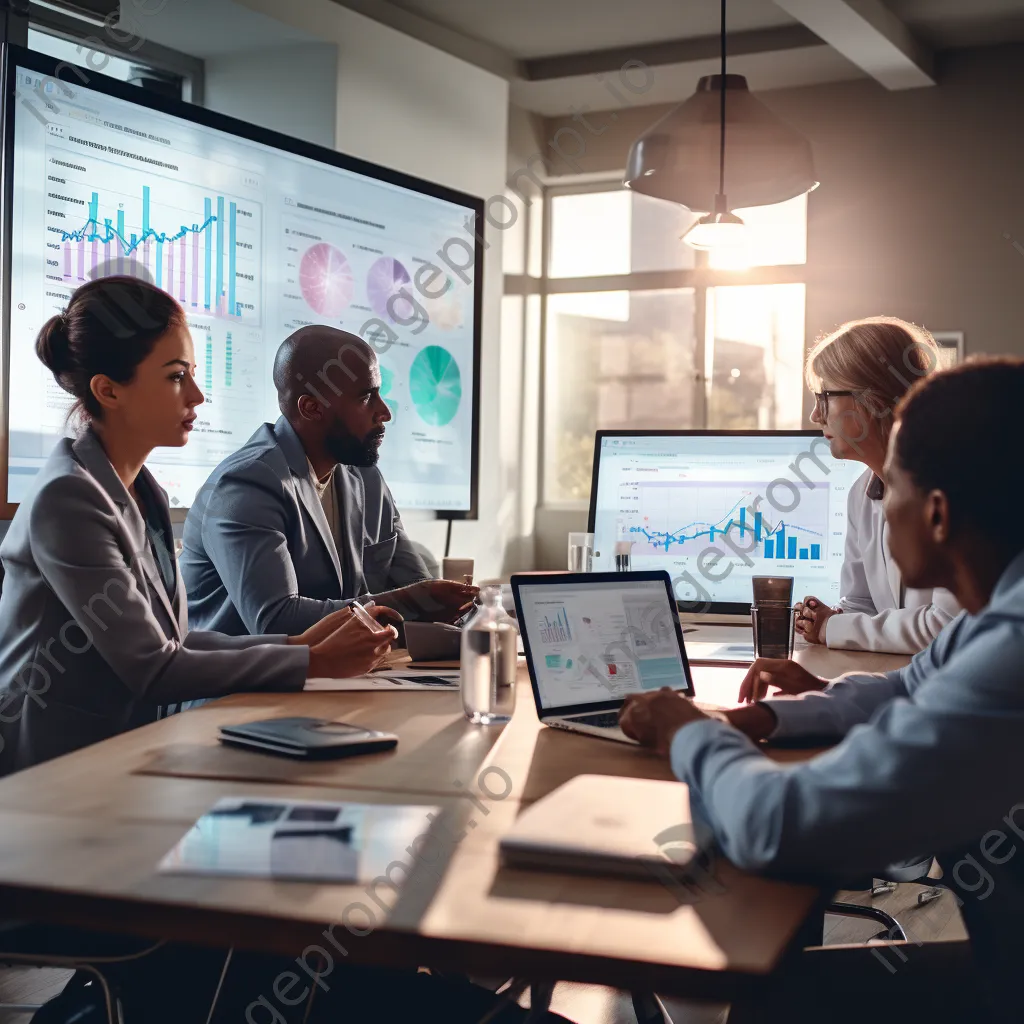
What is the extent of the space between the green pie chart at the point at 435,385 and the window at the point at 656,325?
4.78 ft

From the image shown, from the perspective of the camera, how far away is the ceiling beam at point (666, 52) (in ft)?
17.2

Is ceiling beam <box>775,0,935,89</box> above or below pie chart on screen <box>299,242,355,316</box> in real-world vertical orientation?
above

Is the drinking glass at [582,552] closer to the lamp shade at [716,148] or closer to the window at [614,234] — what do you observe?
the lamp shade at [716,148]

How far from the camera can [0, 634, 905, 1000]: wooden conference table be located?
2.59 ft

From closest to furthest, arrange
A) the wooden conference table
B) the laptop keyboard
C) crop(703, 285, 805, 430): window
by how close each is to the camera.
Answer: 1. the wooden conference table
2. the laptop keyboard
3. crop(703, 285, 805, 430): window

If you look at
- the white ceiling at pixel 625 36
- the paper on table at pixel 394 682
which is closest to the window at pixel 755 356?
the white ceiling at pixel 625 36

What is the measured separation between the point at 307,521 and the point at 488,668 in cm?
118

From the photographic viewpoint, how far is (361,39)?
183 inches

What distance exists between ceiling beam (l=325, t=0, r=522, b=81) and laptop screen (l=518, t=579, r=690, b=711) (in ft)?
12.1

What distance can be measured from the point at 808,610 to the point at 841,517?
0.75ft

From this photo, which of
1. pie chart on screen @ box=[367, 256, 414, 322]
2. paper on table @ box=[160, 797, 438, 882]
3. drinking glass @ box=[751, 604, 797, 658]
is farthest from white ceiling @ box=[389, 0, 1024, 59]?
paper on table @ box=[160, 797, 438, 882]

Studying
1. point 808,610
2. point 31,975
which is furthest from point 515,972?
point 31,975

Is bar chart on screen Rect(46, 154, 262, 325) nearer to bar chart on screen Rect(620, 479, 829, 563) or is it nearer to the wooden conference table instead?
bar chart on screen Rect(620, 479, 829, 563)

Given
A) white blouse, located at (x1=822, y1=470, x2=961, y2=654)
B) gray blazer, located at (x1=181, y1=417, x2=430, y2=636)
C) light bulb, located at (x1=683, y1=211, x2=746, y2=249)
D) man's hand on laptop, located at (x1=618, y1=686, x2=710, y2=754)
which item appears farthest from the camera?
light bulb, located at (x1=683, y1=211, x2=746, y2=249)
